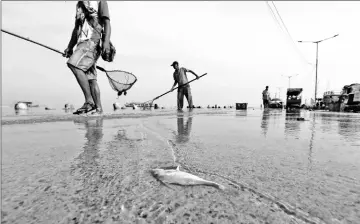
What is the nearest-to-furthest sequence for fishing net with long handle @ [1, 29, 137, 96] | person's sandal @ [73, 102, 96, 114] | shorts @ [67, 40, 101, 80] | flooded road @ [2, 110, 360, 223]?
flooded road @ [2, 110, 360, 223]
shorts @ [67, 40, 101, 80]
person's sandal @ [73, 102, 96, 114]
fishing net with long handle @ [1, 29, 137, 96]

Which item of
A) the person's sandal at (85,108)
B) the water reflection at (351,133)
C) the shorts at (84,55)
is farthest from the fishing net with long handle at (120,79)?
the water reflection at (351,133)

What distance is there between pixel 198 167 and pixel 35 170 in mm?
843

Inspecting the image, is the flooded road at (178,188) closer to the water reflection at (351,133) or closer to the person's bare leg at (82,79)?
the water reflection at (351,133)

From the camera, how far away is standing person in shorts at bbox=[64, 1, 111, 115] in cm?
425

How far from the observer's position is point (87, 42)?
442 centimetres

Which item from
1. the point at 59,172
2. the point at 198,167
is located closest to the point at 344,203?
the point at 198,167

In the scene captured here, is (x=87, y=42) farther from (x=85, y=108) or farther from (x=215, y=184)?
(x=215, y=184)

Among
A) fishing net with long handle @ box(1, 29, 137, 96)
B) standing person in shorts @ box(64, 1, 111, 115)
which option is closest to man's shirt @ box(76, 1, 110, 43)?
standing person in shorts @ box(64, 1, 111, 115)

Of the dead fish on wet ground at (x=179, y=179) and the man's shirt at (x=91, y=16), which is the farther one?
the man's shirt at (x=91, y=16)

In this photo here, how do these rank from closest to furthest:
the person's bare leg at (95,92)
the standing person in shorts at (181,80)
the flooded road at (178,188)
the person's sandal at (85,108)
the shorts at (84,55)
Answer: the flooded road at (178,188) → the shorts at (84,55) → the person's sandal at (85,108) → the person's bare leg at (95,92) → the standing person in shorts at (181,80)

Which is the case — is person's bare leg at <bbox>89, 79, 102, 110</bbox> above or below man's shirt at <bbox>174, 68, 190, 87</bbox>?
below

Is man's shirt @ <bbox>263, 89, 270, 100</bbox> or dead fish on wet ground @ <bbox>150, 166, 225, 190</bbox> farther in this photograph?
man's shirt @ <bbox>263, 89, 270, 100</bbox>

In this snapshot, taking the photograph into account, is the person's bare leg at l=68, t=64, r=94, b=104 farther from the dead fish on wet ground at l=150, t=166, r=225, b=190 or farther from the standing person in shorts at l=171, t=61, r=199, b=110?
the standing person in shorts at l=171, t=61, r=199, b=110

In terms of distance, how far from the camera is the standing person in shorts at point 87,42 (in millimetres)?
4254
